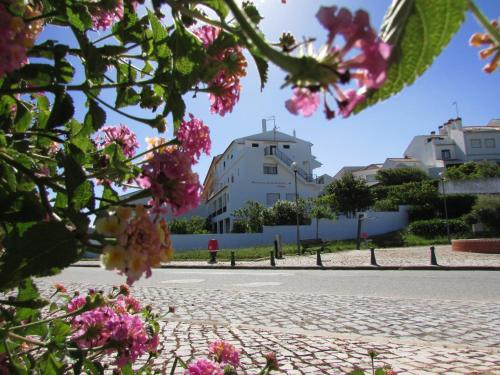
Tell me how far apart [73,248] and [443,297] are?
883 cm

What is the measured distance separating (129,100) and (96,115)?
0.66ft

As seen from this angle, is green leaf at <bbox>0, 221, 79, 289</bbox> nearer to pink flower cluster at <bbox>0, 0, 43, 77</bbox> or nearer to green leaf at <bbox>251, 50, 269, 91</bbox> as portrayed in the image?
pink flower cluster at <bbox>0, 0, 43, 77</bbox>

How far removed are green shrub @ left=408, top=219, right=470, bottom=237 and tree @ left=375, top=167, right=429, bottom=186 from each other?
1751 cm

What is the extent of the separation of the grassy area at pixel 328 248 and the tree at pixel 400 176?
629 inches

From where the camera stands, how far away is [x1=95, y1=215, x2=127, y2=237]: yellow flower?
84 cm

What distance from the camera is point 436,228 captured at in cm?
3077

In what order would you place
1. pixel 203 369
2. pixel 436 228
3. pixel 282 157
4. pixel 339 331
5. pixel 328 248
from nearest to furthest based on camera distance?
pixel 203 369 < pixel 339 331 < pixel 328 248 < pixel 436 228 < pixel 282 157

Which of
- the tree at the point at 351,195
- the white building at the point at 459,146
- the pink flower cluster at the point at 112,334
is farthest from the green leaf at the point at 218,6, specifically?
the white building at the point at 459,146

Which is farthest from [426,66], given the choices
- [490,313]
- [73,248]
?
[490,313]

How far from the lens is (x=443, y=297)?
855 centimetres

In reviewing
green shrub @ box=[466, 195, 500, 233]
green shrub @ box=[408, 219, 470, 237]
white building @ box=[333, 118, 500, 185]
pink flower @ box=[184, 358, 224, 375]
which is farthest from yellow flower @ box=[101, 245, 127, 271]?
white building @ box=[333, 118, 500, 185]

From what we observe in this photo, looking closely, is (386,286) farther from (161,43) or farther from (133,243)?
(133,243)

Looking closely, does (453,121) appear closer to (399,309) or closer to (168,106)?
(399,309)

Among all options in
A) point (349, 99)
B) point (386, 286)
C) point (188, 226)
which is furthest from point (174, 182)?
point (188, 226)
